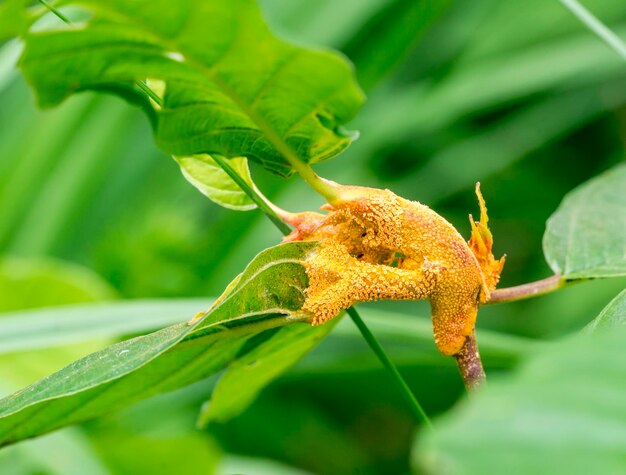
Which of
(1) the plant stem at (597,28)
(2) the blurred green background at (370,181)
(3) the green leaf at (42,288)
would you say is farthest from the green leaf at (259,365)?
(2) the blurred green background at (370,181)

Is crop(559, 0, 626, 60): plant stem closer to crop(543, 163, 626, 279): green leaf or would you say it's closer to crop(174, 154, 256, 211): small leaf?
crop(543, 163, 626, 279): green leaf

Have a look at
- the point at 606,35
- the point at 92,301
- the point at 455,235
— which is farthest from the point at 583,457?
the point at 92,301

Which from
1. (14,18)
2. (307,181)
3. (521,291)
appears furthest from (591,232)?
(14,18)

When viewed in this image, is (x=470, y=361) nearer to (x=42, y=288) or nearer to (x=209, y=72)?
(x=209, y=72)

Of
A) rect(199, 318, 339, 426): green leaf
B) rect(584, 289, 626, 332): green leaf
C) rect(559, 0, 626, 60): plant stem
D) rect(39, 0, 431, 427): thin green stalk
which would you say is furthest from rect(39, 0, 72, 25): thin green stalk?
rect(559, 0, 626, 60): plant stem

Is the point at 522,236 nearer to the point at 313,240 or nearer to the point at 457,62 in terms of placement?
the point at 457,62
